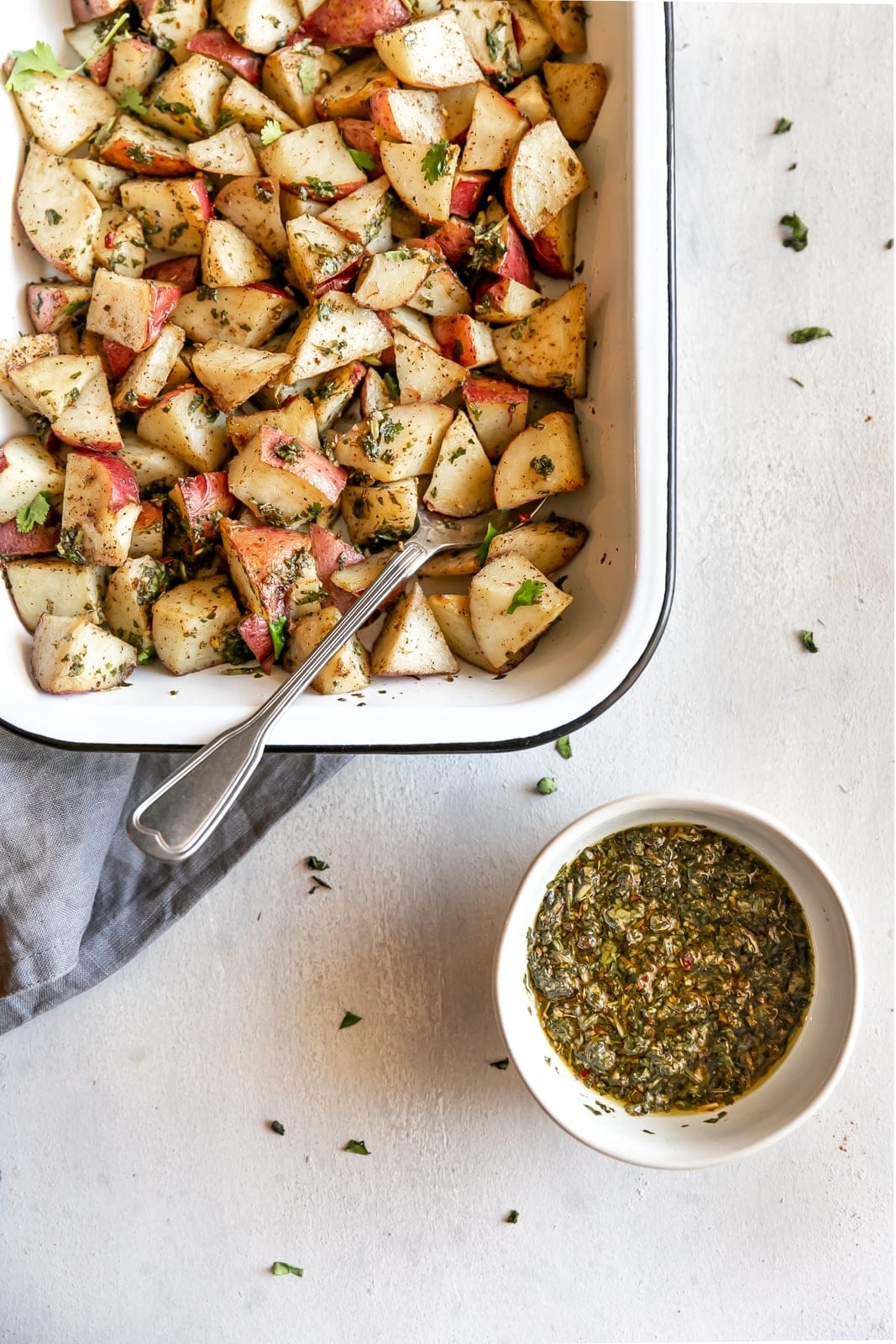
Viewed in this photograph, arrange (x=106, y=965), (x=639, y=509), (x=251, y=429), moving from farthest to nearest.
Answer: (x=106, y=965) < (x=251, y=429) < (x=639, y=509)

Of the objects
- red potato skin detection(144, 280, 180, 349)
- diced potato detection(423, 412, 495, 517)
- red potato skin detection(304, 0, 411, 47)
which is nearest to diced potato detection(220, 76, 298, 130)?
red potato skin detection(304, 0, 411, 47)

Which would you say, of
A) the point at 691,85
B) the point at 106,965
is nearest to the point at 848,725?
the point at 691,85

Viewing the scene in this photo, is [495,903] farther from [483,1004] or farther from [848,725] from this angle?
[848,725]

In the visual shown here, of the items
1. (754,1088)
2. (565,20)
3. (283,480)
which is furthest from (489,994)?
(565,20)

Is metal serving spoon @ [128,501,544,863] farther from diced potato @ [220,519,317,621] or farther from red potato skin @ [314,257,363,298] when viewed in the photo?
red potato skin @ [314,257,363,298]

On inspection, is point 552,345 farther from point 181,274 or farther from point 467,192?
point 181,274

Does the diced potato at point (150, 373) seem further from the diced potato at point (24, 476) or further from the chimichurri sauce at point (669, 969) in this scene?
the chimichurri sauce at point (669, 969)
